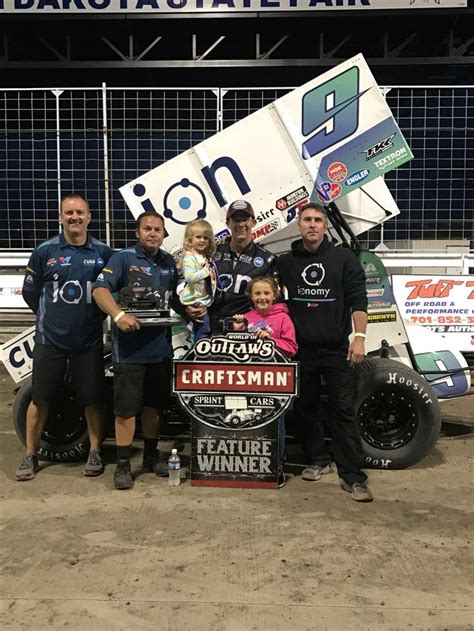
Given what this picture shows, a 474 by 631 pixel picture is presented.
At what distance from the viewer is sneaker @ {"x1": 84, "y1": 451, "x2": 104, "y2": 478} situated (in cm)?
428

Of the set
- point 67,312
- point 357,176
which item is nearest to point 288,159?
point 357,176

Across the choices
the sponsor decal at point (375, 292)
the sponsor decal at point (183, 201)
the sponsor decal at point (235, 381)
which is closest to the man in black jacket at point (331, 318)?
the sponsor decal at point (235, 381)

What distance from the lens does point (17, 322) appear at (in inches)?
320

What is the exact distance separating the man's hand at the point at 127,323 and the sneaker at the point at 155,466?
1.11 metres

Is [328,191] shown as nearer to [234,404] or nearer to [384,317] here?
[384,317]

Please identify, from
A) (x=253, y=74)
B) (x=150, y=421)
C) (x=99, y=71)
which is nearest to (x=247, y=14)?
(x=253, y=74)

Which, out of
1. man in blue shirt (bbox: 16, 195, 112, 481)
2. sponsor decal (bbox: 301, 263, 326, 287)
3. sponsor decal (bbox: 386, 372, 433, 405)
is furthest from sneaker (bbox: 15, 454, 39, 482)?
sponsor decal (bbox: 386, 372, 433, 405)

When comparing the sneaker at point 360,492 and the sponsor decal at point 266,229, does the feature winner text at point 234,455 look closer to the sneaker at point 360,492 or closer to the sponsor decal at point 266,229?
the sneaker at point 360,492

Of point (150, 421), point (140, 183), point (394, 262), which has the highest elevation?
point (140, 183)

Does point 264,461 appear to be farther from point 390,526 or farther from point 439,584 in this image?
point 439,584

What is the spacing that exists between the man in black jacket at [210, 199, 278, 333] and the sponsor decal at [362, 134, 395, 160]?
1.11 metres

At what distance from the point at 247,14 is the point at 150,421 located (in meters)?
7.60

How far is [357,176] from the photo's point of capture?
15.0ft

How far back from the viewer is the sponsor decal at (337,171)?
4.57 m
